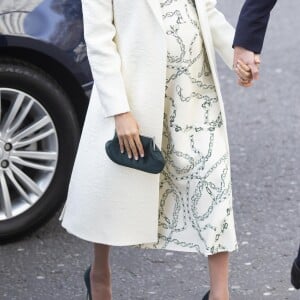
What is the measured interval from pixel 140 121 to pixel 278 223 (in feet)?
6.31

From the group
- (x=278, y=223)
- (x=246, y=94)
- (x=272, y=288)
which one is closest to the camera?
(x=272, y=288)

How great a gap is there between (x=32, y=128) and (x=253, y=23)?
5.67ft

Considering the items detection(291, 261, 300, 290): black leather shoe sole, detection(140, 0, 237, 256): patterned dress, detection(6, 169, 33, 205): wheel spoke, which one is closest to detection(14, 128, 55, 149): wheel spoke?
detection(6, 169, 33, 205): wheel spoke

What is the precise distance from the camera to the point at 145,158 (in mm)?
3627

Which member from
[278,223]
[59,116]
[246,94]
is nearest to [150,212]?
[59,116]

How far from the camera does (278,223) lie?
5.38 m

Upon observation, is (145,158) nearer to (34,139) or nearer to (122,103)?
(122,103)

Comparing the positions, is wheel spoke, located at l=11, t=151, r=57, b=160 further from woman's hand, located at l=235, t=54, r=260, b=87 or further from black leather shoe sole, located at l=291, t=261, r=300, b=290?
woman's hand, located at l=235, t=54, r=260, b=87

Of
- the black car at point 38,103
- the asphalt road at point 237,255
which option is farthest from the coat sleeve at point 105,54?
the black car at point 38,103

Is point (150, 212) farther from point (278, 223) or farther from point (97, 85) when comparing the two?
point (278, 223)

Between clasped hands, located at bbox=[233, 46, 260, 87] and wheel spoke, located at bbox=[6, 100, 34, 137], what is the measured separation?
158 centimetres

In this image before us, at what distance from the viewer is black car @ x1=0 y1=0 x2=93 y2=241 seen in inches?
193

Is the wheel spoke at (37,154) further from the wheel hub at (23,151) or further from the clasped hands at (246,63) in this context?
the clasped hands at (246,63)

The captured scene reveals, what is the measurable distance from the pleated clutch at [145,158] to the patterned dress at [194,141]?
0.33 feet
